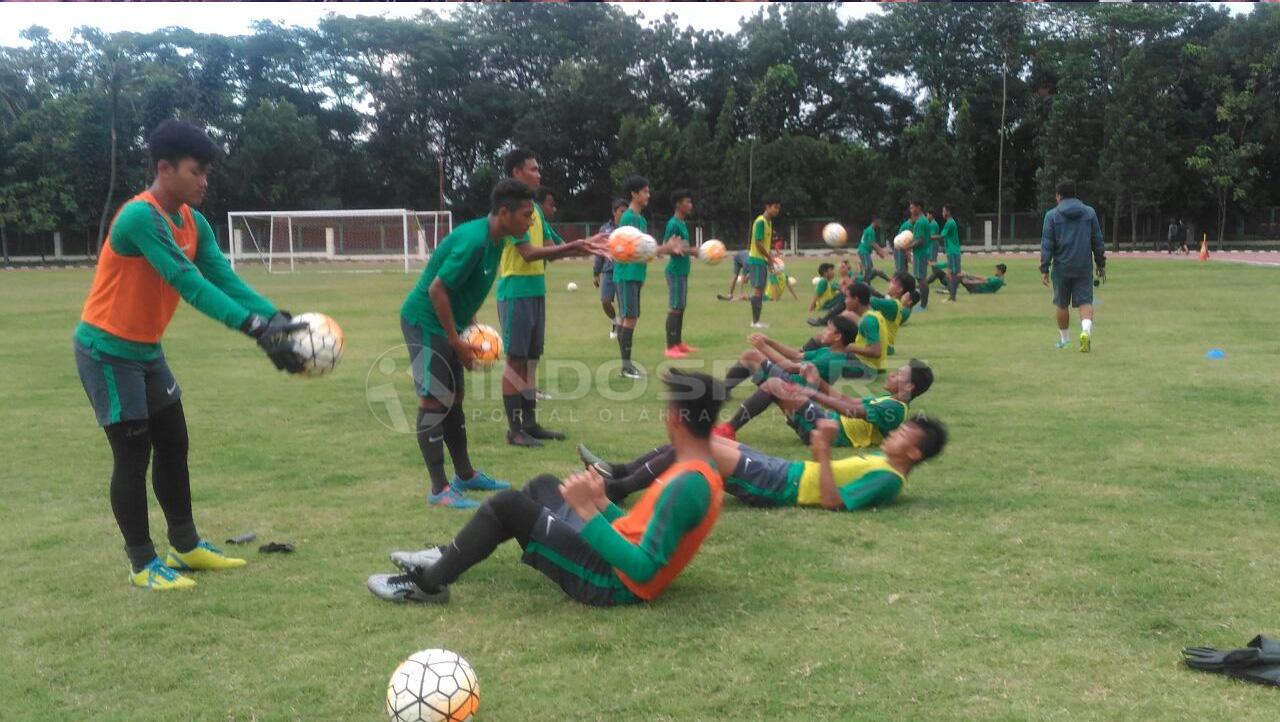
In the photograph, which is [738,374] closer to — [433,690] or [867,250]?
[433,690]

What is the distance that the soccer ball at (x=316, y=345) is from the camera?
15.9 ft

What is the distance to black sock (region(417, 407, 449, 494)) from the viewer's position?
261 inches

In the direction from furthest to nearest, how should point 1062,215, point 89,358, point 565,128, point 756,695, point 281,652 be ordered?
point 565,128, point 1062,215, point 89,358, point 281,652, point 756,695

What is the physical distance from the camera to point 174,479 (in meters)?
5.42

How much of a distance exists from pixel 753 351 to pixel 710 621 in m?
3.58

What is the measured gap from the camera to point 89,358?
4984 mm

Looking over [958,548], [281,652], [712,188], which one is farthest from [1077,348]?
[712,188]

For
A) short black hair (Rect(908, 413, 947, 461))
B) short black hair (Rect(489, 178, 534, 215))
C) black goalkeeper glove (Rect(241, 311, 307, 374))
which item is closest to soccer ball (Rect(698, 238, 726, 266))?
short black hair (Rect(489, 178, 534, 215))

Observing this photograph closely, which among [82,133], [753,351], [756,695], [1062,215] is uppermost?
[82,133]

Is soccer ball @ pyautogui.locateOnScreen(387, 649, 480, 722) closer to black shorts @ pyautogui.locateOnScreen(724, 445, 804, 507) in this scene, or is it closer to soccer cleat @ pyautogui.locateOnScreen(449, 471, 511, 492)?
black shorts @ pyautogui.locateOnScreen(724, 445, 804, 507)

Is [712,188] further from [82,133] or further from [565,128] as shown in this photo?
[82,133]

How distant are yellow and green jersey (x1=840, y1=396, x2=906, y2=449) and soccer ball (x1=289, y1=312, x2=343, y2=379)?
13.0ft

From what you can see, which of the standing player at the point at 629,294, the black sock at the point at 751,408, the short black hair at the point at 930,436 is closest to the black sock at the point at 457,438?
the black sock at the point at 751,408

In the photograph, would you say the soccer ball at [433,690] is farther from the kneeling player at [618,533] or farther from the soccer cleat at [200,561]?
the soccer cleat at [200,561]
